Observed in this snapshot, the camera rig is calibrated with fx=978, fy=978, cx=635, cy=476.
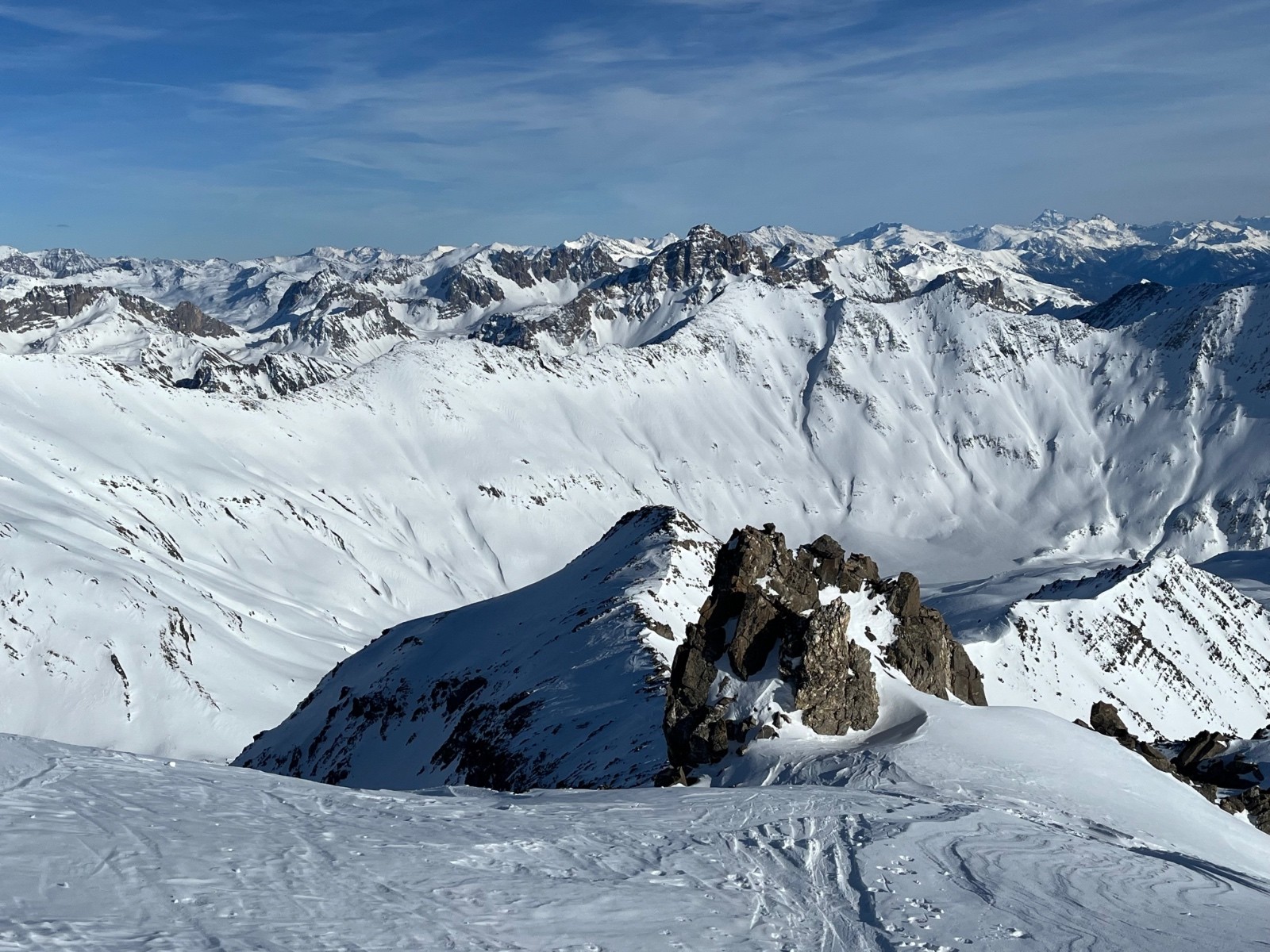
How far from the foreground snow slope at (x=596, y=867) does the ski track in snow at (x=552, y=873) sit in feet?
0.22

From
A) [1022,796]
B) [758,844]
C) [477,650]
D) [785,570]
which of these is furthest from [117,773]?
[477,650]

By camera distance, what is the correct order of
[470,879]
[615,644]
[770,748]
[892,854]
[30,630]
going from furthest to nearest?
[30,630]
[615,644]
[770,748]
[892,854]
[470,879]

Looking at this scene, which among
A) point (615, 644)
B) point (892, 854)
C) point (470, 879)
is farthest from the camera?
point (615, 644)

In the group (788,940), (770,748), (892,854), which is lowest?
(770,748)

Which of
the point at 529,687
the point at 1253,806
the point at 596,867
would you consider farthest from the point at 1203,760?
the point at 596,867

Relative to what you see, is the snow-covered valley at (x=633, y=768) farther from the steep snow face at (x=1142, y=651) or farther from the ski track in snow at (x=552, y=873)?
the steep snow face at (x=1142, y=651)

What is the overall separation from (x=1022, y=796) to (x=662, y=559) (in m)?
50.7

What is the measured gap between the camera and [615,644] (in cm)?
6156

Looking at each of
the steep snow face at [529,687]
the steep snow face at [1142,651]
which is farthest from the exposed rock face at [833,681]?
the steep snow face at [1142,651]

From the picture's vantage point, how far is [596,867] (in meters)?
20.7

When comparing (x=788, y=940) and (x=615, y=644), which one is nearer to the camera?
(x=788, y=940)

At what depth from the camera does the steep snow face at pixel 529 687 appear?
1975 inches

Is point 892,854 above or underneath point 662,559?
above

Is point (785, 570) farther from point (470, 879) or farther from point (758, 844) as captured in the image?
point (470, 879)
